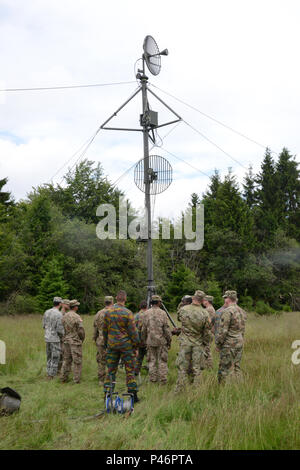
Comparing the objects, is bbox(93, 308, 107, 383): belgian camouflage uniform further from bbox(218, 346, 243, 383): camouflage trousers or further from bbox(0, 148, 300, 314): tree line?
bbox(0, 148, 300, 314): tree line

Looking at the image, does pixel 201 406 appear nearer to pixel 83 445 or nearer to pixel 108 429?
pixel 108 429

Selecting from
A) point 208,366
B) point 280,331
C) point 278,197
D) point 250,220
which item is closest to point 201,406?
point 208,366

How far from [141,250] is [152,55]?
30.0 metres

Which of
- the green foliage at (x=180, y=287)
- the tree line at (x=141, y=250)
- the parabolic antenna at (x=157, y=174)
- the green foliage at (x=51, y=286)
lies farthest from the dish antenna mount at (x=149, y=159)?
the green foliage at (x=180, y=287)

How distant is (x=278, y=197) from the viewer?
4741 centimetres

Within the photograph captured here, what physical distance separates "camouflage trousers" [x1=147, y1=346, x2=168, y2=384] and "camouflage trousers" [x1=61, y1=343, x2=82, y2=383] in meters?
1.76

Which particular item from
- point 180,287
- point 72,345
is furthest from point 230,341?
point 180,287

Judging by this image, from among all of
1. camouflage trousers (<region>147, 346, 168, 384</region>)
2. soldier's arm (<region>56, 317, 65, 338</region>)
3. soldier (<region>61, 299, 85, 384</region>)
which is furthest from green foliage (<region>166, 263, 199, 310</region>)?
camouflage trousers (<region>147, 346, 168, 384</region>)

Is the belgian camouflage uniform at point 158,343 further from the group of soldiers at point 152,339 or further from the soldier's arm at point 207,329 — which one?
the soldier's arm at point 207,329

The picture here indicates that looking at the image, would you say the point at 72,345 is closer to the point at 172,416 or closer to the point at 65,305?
the point at 65,305

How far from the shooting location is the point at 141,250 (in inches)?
1578
